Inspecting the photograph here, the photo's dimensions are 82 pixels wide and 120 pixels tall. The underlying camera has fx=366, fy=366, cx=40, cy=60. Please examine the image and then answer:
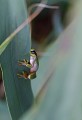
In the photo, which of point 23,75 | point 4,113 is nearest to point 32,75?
point 23,75

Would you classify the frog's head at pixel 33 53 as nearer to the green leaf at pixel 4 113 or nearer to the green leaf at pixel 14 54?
the green leaf at pixel 14 54

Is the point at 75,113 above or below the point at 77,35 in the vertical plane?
below

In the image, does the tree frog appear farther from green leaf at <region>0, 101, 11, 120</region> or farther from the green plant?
green leaf at <region>0, 101, 11, 120</region>

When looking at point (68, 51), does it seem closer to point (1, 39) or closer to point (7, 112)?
point (1, 39)

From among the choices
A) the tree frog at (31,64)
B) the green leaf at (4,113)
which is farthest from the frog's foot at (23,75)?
the green leaf at (4,113)

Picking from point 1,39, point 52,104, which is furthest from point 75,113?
point 1,39

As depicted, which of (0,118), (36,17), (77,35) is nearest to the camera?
(77,35)
